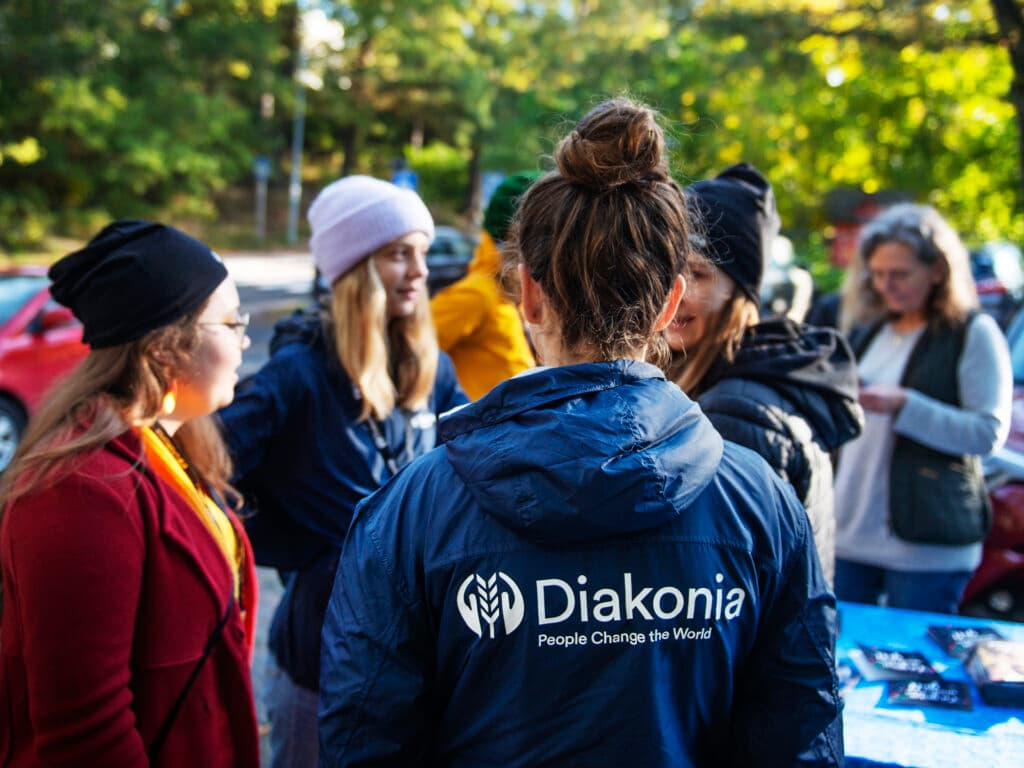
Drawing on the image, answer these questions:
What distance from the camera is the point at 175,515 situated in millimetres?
1688

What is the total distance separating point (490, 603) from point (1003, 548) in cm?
365

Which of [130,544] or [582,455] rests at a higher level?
[582,455]

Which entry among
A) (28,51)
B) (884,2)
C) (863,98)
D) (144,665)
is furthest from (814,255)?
(28,51)

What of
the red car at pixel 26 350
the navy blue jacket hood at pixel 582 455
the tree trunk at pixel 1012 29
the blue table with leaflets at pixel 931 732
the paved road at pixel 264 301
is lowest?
the paved road at pixel 264 301

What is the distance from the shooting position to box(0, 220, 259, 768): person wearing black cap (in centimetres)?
150

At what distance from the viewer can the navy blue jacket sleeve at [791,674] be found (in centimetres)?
133

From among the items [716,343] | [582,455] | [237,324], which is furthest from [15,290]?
[582,455]

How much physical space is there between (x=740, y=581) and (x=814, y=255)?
16.0m

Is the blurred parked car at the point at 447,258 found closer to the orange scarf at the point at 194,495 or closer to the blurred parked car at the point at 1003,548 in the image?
the blurred parked car at the point at 1003,548

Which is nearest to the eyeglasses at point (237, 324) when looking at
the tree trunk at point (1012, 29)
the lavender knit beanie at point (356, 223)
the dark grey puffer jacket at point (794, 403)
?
the lavender knit beanie at point (356, 223)

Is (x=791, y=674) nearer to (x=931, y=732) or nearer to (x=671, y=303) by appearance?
(x=671, y=303)

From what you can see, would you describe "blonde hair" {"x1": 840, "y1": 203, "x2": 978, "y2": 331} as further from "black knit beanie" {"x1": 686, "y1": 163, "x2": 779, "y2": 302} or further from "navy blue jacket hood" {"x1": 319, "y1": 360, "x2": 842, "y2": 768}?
"navy blue jacket hood" {"x1": 319, "y1": 360, "x2": 842, "y2": 768}

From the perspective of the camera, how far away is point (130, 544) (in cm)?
157

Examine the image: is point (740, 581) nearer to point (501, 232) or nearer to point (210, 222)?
point (501, 232)
